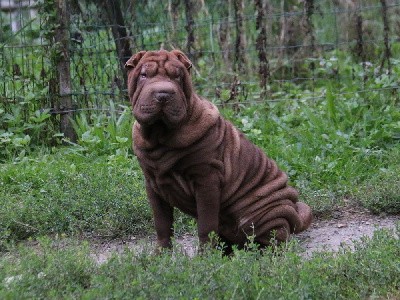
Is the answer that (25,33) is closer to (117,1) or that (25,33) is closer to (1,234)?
(117,1)

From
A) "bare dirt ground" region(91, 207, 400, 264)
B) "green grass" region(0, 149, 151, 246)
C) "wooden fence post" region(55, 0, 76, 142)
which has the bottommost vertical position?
"bare dirt ground" region(91, 207, 400, 264)

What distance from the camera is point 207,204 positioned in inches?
213

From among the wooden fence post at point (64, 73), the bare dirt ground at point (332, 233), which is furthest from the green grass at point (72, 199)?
the wooden fence post at point (64, 73)

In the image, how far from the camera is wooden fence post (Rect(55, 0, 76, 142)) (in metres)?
8.88

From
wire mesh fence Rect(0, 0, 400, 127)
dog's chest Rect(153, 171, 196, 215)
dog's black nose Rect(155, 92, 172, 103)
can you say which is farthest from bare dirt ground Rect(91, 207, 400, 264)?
wire mesh fence Rect(0, 0, 400, 127)

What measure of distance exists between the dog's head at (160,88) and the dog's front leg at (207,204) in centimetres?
43

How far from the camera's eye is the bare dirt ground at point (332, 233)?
20.7 feet

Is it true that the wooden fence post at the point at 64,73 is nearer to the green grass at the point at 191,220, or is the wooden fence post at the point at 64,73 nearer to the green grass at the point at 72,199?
the green grass at the point at 191,220

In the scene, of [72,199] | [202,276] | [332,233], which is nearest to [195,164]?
[202,276]

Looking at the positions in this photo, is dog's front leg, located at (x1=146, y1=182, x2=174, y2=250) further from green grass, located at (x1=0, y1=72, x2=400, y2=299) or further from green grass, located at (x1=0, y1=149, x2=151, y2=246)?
green grass, located at (x1=0, y1=149, x2=151, y2=246)

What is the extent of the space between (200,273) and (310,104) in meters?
5.61

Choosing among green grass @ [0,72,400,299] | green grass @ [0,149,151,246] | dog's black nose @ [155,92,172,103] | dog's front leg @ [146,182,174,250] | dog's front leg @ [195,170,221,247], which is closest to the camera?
green grass @ [0,72,400,299]

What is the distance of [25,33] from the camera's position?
916cm

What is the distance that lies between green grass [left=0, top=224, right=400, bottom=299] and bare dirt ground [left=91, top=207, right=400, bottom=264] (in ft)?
3.94
